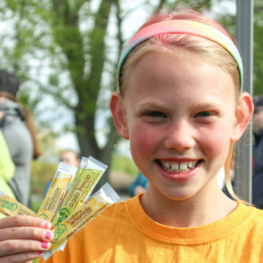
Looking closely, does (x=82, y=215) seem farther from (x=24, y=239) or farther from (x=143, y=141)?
(x=143, y=141)

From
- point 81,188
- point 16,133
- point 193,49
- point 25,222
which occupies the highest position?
point 193,49

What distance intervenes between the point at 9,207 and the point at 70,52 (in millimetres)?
9811

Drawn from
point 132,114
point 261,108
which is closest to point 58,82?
point 261,108

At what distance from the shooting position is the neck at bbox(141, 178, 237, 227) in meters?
1.50

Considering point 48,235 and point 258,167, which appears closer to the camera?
point 48,235

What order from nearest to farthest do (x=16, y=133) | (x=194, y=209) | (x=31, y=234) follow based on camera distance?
1. (x=31, y=234)
2. (x=194, y=209)
3. (x=16, y=133)

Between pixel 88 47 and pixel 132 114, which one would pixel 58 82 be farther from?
pixel 132 114

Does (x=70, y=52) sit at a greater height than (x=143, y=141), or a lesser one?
greater

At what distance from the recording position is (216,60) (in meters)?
1.40

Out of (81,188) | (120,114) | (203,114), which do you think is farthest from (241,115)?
(81,188)

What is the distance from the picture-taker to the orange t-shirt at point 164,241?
138 cm

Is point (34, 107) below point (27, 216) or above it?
above

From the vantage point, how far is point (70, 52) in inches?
422

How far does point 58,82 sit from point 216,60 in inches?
381
